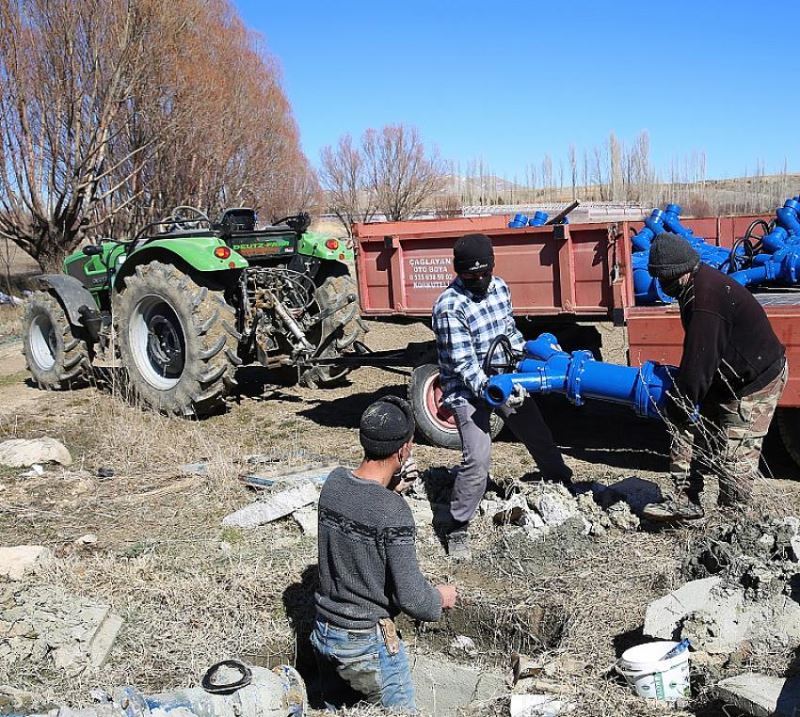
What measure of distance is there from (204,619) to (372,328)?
9.45 m

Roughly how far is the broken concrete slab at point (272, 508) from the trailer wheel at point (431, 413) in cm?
160

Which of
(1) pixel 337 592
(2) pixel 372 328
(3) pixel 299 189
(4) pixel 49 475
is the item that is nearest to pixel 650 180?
(3) pixel 299 189

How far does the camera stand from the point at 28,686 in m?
3.58

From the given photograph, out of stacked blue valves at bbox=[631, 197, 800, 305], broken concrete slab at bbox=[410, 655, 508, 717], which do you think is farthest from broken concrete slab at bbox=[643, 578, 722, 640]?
stacked blue valves at bbox=[631, 197, 800, 305]

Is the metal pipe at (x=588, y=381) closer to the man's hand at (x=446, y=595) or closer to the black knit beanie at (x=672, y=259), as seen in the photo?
the black knit beanie at (x=672, y=259)

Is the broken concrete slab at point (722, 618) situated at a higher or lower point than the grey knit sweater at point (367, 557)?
lower

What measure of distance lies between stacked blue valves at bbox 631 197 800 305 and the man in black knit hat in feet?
5.15

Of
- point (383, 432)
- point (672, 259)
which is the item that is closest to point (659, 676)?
point (383, 432)

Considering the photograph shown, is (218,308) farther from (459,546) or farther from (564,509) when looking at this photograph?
(564,509)

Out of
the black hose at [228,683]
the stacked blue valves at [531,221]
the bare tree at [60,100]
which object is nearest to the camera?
the black hose at [228,683]

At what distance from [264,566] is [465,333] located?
1.64 metres

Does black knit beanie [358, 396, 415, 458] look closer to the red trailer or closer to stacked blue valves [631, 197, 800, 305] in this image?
the red trailer

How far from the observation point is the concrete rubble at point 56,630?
372 centimetres

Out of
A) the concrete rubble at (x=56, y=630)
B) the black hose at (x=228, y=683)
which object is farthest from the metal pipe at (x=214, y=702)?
the concrete rubble at (x=56, y=630)
